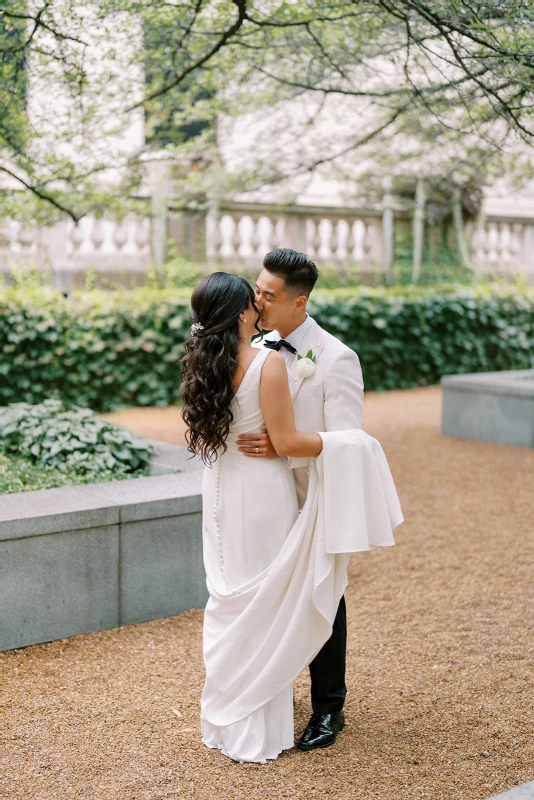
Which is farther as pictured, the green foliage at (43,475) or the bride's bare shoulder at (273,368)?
the green foliage at (43,475)

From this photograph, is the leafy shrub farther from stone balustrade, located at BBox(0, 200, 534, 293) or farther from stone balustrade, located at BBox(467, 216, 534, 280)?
stone balustrade, located at BBox(467, 216, 534, 280)

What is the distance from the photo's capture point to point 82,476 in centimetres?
571

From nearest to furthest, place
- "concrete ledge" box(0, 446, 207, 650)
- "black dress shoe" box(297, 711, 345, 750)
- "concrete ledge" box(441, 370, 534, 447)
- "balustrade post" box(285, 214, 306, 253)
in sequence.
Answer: "black dress shoe" box(297, 711, 345, 750), "concrete ledge" box(0, 446, 207, 650), "concrete ledge" box(441, 370, 534, 447), "balustrade post" box(285, 214, 306, 253)

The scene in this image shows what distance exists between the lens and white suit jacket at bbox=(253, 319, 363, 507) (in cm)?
358

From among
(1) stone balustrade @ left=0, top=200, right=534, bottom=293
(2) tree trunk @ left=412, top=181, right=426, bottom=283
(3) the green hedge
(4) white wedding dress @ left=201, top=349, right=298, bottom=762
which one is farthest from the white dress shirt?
(2) tree trunk @ left=412, top=181, right=426, bottom=283

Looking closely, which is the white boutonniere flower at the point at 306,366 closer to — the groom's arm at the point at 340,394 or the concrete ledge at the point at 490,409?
the groom's arm at the point at 340,394

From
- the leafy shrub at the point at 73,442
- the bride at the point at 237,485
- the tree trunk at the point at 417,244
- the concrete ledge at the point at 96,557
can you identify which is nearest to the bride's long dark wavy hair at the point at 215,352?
the bride at the point at 237,485

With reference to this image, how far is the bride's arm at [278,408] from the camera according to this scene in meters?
3.40

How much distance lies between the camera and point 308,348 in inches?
144

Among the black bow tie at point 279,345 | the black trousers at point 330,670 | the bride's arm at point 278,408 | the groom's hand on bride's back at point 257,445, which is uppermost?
the black bow tie at point 279,345

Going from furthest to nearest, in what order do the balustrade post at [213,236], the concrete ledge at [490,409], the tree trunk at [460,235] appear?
1. the tree trunk at [460,235]
2. the balustrade post at [213,236]
3. the concrete ledge at [490,409]

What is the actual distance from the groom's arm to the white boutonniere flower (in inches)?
3.0

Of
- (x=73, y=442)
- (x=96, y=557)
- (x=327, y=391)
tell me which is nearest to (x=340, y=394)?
(x=327, y=391)

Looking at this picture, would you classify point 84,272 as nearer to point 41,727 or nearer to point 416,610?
point 416,610
